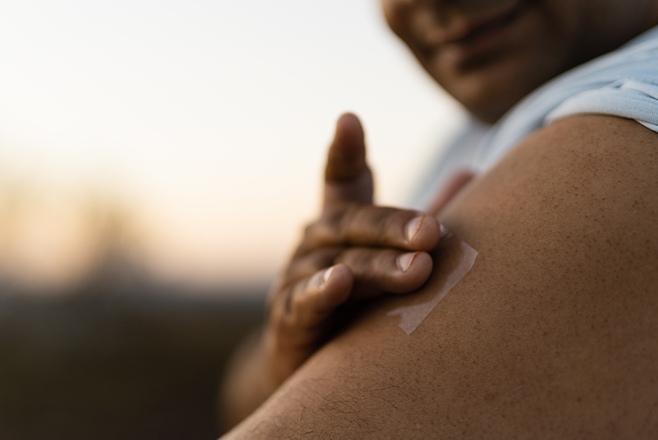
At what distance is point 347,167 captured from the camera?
3.85 feet

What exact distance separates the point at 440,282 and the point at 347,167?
1.73 feet

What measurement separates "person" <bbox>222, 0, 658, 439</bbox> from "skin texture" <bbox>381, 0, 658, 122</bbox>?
492 millimetres

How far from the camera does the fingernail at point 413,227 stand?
0.80 m

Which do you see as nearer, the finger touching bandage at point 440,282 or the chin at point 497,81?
the finger touching bandage at point 440,282

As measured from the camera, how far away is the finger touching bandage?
705 mm

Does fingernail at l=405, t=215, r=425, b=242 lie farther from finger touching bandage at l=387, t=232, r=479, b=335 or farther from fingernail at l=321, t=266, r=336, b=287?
fingernail at l=321, t=266, r=336, b=287

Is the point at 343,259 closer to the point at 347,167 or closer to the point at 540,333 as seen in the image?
the point at 347,167

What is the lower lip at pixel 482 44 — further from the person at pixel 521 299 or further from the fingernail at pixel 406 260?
the fingernail at pixel 406 260

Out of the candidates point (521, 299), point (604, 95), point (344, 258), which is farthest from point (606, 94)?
point (344, 258)

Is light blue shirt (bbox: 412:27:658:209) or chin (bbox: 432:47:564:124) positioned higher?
light blue shirt (bbox: 412:27:658:209)

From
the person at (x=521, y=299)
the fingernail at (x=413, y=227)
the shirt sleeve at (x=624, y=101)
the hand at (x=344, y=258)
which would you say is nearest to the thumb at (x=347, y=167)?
the hand at (x=344, y=258)

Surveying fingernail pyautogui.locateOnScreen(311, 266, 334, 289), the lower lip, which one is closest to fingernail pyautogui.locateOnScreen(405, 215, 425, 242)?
fingernail pyautogui.locateOnScreen(311, 266, 334, 289)

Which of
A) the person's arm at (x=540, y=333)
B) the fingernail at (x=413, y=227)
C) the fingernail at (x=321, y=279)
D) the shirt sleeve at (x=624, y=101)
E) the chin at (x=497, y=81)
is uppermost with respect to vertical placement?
the shirt sleeve at (x=624, y=101)

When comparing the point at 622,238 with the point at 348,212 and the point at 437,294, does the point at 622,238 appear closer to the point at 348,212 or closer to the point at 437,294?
the point at 437,294
